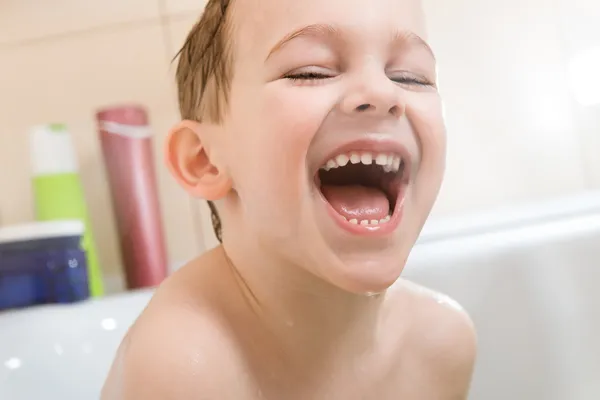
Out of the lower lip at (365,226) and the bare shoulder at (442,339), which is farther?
the bare shoulder at (442,339)

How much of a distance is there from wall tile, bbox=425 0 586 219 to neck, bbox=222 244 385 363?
63cm

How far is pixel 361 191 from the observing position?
51 cm

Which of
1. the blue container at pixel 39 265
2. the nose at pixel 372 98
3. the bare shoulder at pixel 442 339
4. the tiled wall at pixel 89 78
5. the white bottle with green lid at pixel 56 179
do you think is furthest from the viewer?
the tiled wall at pixel 89 78

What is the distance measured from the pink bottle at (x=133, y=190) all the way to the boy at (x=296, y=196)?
0.39 meters

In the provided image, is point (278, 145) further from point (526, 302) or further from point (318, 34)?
point (526, 302)

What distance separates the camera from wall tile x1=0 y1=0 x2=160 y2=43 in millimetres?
1100

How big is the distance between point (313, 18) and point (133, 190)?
60cm

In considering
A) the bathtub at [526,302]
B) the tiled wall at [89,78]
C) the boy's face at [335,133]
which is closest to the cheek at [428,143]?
the boy's face at [335,133]

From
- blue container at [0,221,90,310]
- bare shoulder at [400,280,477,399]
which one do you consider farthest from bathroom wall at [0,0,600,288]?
bare shoulder at [400,280,477,399]

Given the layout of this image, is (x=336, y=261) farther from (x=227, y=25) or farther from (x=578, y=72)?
(x=578, y=72)

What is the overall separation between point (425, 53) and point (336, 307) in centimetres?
23

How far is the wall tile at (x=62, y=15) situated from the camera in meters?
1.10

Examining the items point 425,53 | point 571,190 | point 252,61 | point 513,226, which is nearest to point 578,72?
point 571,190

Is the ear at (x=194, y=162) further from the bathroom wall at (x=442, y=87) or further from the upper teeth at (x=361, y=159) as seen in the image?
the bathroom wall at (x=442, y=87)
